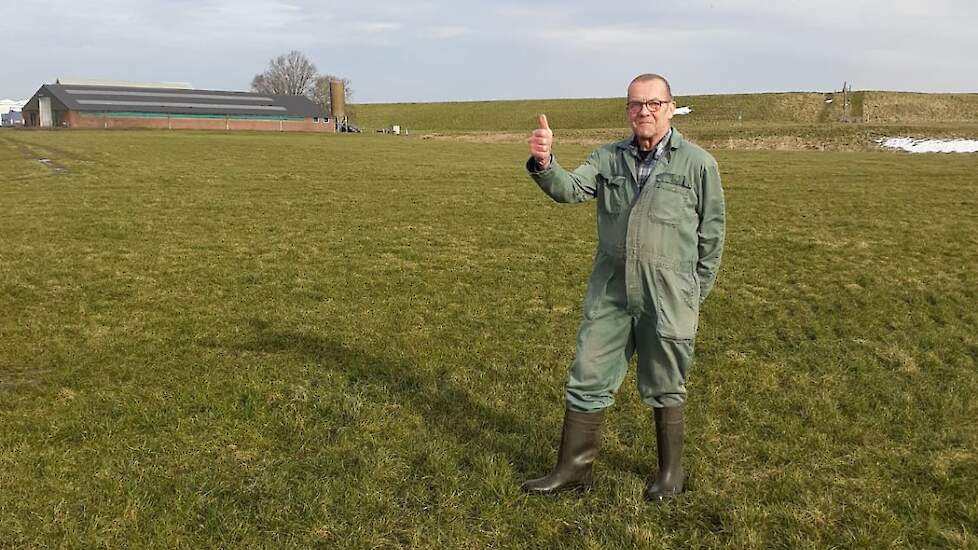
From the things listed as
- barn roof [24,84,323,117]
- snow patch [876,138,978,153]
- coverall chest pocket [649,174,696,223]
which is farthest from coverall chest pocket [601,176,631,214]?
barn roof [24,84,323,117]

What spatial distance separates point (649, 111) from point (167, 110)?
105m

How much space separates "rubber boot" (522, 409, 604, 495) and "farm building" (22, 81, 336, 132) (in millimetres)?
98612

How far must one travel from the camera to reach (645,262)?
4395 millimetres

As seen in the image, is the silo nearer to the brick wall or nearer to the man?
the brick wall

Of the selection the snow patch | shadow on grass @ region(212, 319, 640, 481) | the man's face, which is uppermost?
the snow patch

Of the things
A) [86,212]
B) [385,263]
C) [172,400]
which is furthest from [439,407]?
[86,212]

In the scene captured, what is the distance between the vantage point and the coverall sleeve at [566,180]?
170 inches

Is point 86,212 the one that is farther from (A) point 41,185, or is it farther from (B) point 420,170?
(B) point 420,170

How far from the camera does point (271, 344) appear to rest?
26.2 feet

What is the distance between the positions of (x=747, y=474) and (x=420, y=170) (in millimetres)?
26883

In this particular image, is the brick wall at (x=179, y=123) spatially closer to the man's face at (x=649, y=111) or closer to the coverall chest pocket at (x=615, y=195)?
the coverall chest pocket at (x=615, y=195)

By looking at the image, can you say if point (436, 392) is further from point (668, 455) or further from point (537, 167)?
point (537, 167)

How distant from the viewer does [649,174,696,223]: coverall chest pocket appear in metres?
4.38

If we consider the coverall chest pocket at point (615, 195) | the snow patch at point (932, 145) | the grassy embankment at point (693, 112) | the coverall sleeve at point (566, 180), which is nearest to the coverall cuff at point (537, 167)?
the coverall sleeve at point (566, 180)
